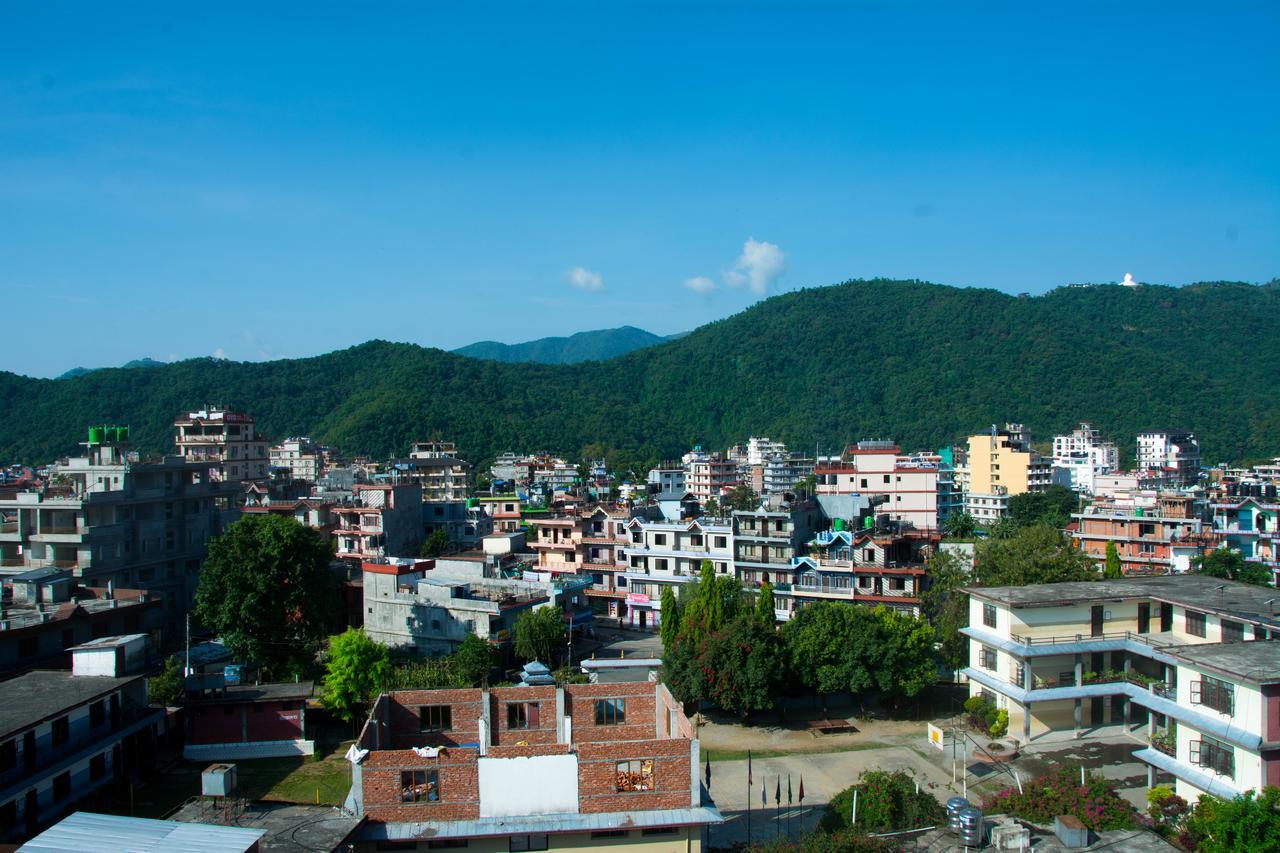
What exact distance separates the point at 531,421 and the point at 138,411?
55238mm

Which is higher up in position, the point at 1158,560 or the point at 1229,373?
the point at 1229,373

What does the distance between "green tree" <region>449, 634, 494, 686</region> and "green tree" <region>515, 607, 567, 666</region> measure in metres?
1.24

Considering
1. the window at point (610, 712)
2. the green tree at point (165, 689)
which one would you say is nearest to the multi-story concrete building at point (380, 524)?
the green tree at point (165, 689)

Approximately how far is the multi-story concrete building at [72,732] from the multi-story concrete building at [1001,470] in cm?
6401

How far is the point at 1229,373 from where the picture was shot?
156875 mm

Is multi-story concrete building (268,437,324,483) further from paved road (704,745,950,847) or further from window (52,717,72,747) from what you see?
paved road (704,745,950,847)

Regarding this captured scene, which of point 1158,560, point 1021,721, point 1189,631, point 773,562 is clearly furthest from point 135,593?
point 1158,560

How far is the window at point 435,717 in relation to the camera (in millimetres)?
19672

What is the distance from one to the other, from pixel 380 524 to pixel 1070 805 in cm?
3730

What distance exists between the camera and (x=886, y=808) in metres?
17.9

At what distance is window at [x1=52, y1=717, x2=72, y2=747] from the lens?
20578 mm

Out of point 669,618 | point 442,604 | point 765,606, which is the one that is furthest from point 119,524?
point 765,606

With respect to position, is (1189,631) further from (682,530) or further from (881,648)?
(682,530)

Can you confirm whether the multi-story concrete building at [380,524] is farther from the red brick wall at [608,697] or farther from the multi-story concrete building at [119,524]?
the red brick wall at [608,697]
